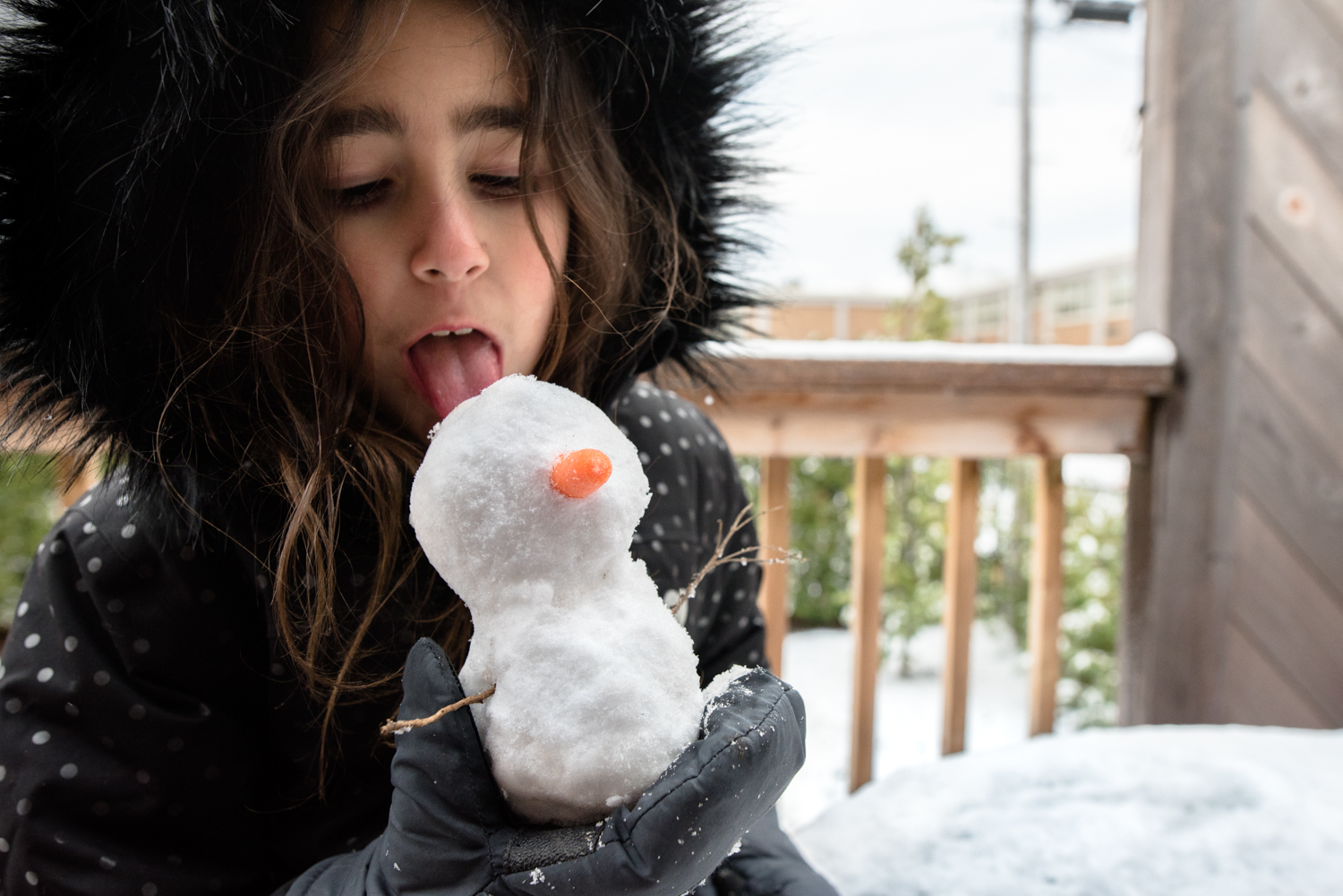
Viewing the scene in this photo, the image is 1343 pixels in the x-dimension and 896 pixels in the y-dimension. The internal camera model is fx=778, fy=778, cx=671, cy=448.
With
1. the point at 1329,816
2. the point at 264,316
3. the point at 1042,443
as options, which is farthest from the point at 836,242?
the point at 264,316

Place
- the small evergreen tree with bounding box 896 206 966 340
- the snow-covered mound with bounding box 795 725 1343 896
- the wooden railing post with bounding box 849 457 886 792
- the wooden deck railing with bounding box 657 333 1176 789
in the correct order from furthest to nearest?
1. the small evergreen tree with bounding box 896 206 966 340
2. the wooden railing post with bounding box 849 457 886 792
3. the wooden deck railing with bounding box 657 333 1176 789
4. the snow-covered mound with bounding box 795 725 1343 896

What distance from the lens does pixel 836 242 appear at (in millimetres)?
3947

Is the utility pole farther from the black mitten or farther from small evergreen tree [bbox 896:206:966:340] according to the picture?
the black mitten

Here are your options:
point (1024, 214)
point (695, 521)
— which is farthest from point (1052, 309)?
point (695, 521)

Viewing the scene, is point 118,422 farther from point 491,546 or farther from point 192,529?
point 491,546

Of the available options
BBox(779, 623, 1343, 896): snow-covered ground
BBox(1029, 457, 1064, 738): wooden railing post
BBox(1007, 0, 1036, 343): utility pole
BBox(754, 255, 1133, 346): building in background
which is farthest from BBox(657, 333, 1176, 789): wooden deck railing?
BBox(1007, 0, 1036, 343): utility pole

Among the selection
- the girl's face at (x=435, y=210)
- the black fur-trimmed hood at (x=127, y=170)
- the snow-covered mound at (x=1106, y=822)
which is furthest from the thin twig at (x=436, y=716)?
the snow-covered mound at (x=1106, y=822)

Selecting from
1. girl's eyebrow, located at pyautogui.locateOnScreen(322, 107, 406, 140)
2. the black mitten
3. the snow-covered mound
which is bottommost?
the snow-covered mound

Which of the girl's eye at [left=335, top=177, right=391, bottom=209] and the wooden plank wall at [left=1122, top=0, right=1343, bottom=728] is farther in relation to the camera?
the wooden plank wall at [left=1122, top=0, right=1343, bottom=728]

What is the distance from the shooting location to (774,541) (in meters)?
1.46

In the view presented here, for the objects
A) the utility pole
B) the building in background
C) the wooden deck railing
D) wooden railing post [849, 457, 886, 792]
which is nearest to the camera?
the wooden deck railing

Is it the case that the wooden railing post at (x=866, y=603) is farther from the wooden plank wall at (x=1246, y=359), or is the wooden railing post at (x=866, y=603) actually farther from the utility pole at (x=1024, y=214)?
the utility pole at (x=1024, y=214)

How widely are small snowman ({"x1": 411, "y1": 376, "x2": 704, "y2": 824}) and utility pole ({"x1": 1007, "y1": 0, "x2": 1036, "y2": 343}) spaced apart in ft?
13.7

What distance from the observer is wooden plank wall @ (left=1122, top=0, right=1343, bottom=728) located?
1402mm
